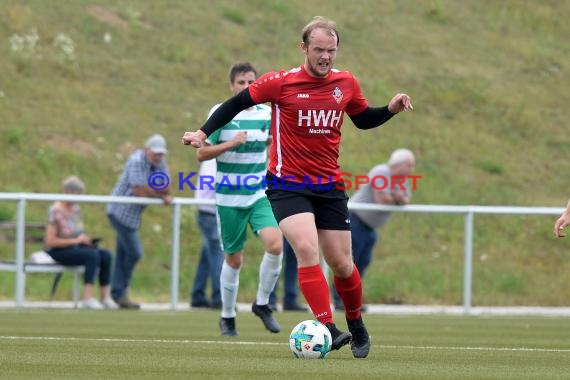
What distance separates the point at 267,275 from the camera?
12625mm

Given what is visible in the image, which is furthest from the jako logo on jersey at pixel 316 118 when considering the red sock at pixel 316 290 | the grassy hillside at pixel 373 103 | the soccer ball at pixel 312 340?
the grassy hillside at pixel 373 103

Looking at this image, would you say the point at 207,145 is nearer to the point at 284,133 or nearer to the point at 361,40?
the point at 284,133

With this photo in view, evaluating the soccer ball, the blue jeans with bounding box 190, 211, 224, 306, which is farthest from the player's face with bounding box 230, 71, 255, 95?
the blue jeans with bounding box 190, 211, 224, 306

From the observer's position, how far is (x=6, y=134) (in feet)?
78.7

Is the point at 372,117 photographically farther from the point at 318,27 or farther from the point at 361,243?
the point at 361,243

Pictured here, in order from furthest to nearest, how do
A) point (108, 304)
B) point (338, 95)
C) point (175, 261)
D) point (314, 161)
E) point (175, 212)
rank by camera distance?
point (175, 261) → point (175, 212) → point (108, 304) → point (338, 95) → point (314, 161)

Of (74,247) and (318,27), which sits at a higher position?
(318,27)

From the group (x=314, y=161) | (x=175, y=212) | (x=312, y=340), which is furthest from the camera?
(x=175, y=212)

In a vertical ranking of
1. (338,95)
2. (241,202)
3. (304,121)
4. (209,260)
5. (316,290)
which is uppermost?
(338,95)

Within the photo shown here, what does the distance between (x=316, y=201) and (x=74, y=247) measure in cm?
865

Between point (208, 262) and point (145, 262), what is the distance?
10.0 feet

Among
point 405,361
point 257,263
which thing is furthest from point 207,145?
point 257,263

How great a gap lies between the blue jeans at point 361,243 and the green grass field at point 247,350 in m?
1.99

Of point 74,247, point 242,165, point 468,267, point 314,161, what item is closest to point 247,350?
point 314,161
